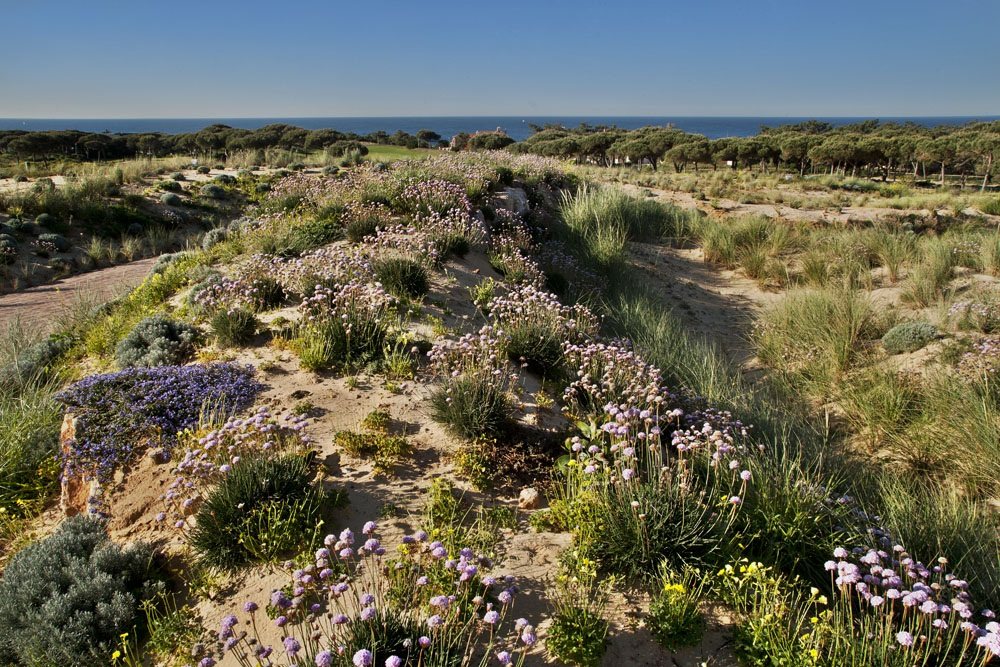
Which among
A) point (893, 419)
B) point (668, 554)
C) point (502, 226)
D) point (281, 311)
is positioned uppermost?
point (502, 226)

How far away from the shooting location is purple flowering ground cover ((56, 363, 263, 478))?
174 inches

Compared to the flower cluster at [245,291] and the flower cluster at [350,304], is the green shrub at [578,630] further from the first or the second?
the flower cluster at [245,291]

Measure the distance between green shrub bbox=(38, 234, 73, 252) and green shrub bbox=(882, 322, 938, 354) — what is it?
18.2 meters

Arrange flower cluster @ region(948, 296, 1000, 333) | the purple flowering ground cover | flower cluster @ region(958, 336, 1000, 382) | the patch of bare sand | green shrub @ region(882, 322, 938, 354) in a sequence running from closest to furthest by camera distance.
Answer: the purple flowering ground cover < flower cluster @ region(958, 336, 1000, 382) < green shrub @ region(882, 322, 938, 354) < flower cluster @ region(948, 296, 1000, 333) < the patch of bare sand

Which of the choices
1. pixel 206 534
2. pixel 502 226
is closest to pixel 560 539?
pixel 206 534

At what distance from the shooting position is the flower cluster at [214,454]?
12.5 ft

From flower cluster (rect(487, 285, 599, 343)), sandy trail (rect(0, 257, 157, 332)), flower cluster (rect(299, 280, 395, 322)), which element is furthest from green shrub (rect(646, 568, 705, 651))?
sandy trail (rect(0, 257, 157, 332))

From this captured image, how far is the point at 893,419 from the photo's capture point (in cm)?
632

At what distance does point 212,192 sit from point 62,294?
1046 centimetres

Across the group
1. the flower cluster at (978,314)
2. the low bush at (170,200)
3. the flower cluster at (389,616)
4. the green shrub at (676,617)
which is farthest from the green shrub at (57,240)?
the flower cluster at (978,314)

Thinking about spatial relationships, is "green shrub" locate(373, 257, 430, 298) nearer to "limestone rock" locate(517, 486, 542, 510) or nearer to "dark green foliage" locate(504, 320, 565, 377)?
"dark green foliage" locate(504, 320, 565, 377)

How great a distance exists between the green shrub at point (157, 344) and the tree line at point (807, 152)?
109ft

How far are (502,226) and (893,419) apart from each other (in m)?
7.71

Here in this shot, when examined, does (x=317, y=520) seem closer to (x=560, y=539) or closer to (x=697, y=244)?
(x=560, y=539)
